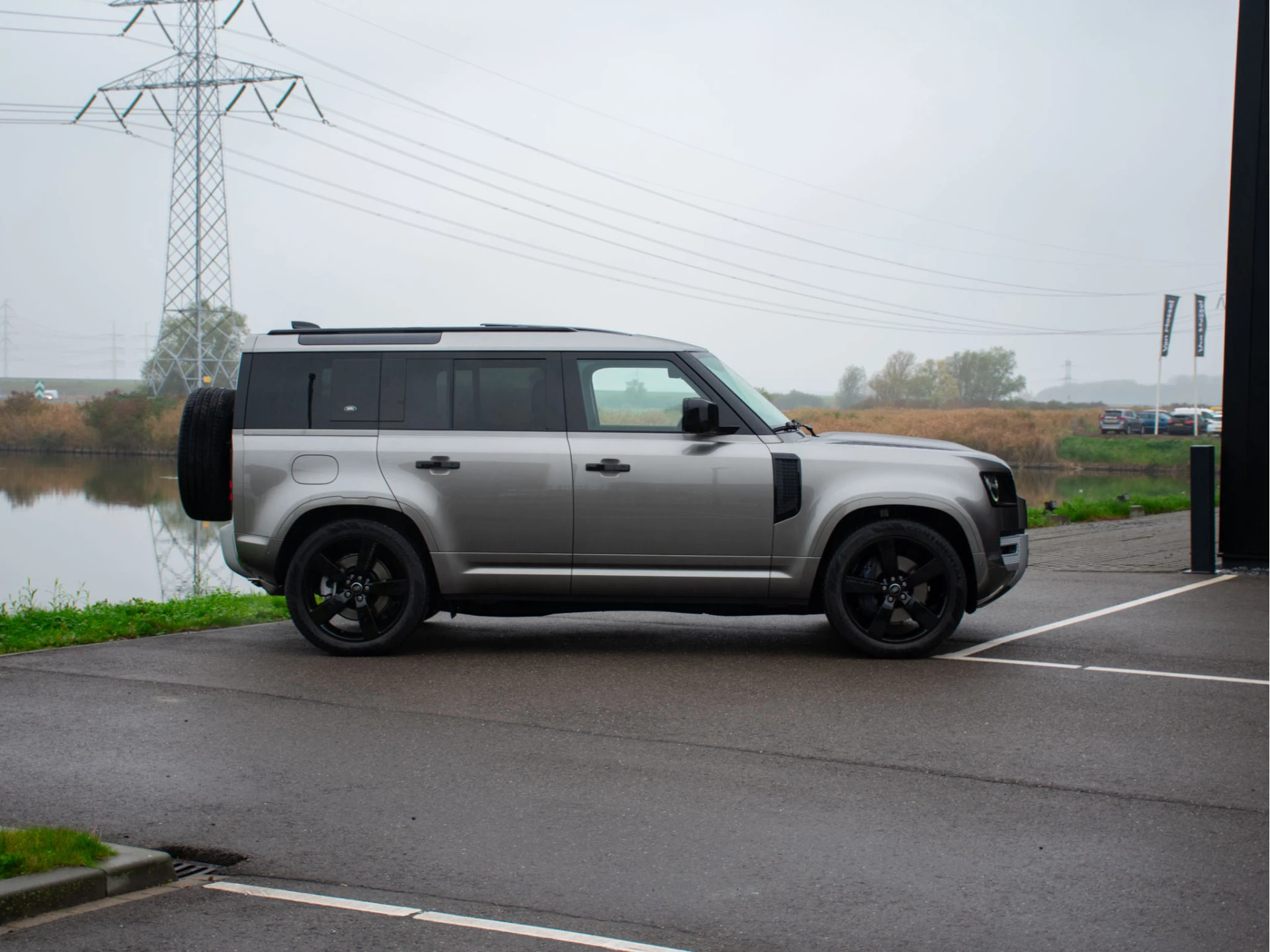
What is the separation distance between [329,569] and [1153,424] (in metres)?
65.5

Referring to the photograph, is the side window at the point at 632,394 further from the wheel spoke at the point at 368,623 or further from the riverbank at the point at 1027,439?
the riverbank at the point at 1027,439

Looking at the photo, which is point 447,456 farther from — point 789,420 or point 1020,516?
point 1020,516

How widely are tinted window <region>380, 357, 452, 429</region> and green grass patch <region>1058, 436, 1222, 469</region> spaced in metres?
48.2

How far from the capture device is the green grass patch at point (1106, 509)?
2231cm

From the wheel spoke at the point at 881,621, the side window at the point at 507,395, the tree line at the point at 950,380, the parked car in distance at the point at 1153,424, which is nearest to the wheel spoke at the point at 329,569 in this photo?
the side window at the point at 507,395

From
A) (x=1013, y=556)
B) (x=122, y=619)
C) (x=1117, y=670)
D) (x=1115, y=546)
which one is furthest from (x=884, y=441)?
(x=1115, y=546)

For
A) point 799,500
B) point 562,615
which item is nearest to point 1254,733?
point 799,500

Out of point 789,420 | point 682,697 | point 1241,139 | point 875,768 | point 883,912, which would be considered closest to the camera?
point 883,912

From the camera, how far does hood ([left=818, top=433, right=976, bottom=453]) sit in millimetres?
8359

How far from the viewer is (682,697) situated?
714 centimetres

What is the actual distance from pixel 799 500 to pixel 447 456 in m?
2.30

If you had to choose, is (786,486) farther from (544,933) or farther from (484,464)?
(544,933)

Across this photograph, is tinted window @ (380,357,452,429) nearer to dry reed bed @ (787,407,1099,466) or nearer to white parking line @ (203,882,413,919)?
white parking line @ (203,882,413,919)

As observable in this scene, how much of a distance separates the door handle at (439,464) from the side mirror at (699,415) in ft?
5.00
